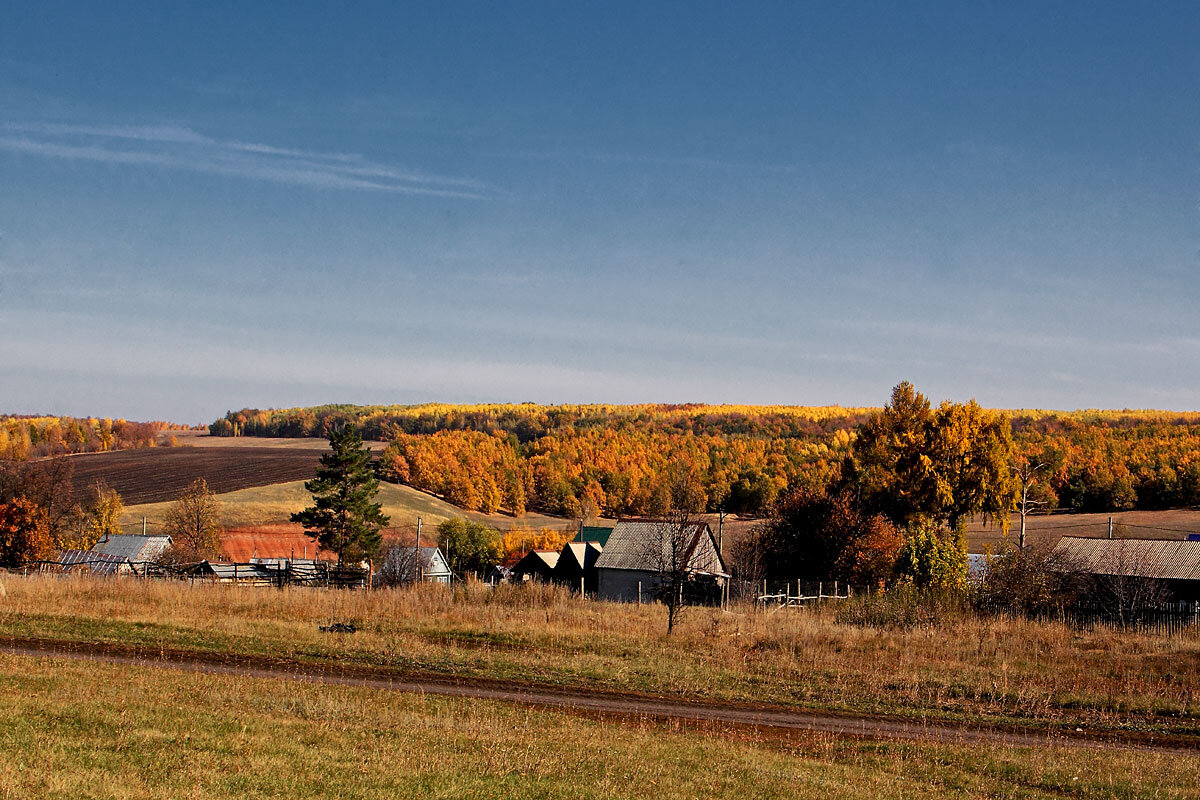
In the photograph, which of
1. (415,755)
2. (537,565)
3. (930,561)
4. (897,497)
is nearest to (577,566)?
(537,565)

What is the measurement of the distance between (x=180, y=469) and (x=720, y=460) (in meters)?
77.5

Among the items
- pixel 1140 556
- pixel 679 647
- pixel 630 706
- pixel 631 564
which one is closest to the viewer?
pixel 630 706

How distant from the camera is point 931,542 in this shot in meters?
49.0

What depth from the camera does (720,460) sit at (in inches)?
6043

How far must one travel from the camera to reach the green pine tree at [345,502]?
64438 millimetres

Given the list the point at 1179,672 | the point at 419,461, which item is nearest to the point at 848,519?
the point at 1179,672

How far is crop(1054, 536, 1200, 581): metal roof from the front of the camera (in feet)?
155

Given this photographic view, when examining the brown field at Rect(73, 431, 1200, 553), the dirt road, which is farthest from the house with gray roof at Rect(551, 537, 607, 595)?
the dirt road

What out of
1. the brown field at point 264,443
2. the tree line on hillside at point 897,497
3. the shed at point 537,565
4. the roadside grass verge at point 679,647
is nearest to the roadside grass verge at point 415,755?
the roadside grass verge at point 679,647

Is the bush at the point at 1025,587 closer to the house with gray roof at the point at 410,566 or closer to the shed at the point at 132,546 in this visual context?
the house with gray roof at the point at 410,566

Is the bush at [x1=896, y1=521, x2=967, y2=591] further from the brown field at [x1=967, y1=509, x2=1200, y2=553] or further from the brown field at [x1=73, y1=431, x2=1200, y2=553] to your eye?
the brown field at [x1=967, y1=509, x2=1200, y2=553]

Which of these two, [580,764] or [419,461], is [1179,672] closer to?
[580,764]

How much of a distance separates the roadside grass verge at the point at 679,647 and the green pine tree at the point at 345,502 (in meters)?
29.0

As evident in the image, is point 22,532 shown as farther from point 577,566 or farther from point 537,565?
point 577,566
